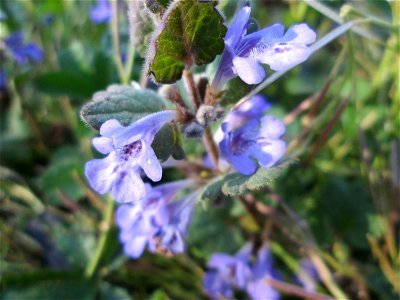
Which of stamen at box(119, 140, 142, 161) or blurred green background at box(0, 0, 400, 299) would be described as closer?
stamen at box(119, 140, 142, 161)

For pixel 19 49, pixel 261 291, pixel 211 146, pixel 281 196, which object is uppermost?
pixel 211 146

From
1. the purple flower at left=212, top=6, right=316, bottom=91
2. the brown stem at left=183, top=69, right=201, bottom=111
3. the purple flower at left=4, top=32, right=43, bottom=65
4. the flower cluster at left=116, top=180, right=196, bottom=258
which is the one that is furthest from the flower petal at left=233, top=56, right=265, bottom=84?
the purple flower at left=4, top=32, right=43, bottom=65

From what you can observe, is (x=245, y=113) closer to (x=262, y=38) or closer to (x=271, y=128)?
(x=271, y=128)

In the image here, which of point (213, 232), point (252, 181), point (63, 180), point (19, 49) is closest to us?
point (252, 181)

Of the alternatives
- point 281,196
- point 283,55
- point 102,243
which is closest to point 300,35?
point 283,55

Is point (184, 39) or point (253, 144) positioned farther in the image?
point (253, 144)

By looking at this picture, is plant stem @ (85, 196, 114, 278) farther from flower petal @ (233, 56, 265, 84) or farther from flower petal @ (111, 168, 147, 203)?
flower petal @ (233, 56, 265, 84)

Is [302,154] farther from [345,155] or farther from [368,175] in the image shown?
[345,155]

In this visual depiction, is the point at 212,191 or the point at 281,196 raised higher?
the point at 212,191
